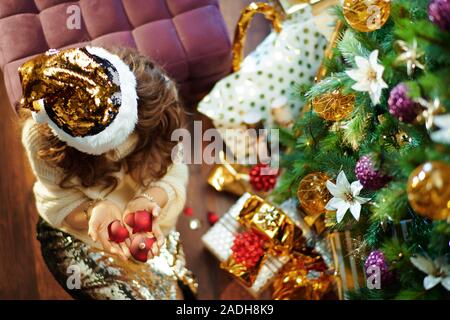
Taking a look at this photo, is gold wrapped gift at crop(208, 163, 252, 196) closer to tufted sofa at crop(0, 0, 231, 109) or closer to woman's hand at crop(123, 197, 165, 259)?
tufted sofa at crop(0, 0, 231, 109)

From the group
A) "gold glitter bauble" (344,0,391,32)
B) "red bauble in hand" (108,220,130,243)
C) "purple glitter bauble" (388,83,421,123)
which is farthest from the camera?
"red bauble in hand" (108,220,130,243)

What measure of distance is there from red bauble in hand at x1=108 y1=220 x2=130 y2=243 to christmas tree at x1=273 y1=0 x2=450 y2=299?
0.41 metres

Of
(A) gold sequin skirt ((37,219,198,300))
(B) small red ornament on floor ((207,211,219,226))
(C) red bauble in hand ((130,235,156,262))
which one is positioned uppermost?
(C) red bauble in hand ((130,235,156,262))

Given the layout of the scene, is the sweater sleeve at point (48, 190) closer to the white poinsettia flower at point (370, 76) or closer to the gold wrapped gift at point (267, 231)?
the gold wrapped gift at point (267, 231)

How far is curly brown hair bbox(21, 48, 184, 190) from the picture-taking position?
130 centimetres

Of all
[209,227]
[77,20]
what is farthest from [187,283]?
[77,20]

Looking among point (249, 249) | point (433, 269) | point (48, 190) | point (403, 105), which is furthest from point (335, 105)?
point (48, 190)

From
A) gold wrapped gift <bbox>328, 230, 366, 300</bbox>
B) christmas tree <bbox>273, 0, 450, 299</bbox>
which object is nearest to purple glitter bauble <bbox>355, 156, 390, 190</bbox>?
christmas tree <bbox>273, 0, 450, 299</bbox>

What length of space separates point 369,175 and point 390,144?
126 millimetres

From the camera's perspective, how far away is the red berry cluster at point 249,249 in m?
1.68

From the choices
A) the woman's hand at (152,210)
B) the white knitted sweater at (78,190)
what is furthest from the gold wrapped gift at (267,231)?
the woman's hand at (152,210)

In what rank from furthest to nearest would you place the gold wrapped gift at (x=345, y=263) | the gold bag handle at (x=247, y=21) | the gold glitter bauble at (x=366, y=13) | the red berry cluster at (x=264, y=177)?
the red berry cluster at (x=264, y=177) → the gold bag handle at (x=247, y=21) → the gold wrapped gift at (x=345, y=263) → the gold glitter bauble at (x=366, y=13)

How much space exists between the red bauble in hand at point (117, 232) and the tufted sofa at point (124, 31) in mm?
478

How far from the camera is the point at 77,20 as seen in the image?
5.16 feet
